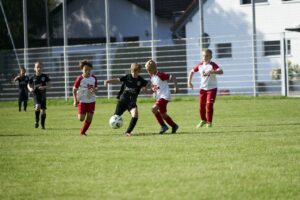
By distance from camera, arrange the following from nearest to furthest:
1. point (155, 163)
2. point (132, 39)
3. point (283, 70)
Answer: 1. point (155, 163)
2. point (283, 70)
3. point (132, 39)

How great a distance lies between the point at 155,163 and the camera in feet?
35.0

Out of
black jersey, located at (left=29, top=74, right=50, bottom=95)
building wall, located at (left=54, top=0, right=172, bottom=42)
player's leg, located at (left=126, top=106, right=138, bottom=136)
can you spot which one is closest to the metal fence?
building wall, located at (left=54, top=0, right=172, bottom=42)

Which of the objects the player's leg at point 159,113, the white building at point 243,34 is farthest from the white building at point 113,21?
the player's leg at point 159,113

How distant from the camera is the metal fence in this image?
35.0 metres

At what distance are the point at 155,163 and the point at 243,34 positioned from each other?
3405 cm

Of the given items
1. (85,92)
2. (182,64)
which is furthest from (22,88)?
(85,92)

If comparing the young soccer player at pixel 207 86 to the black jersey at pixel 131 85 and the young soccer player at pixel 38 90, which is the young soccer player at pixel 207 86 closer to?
the black jersey at pixel 131 85

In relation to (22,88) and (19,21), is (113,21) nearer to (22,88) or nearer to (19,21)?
(19,21)

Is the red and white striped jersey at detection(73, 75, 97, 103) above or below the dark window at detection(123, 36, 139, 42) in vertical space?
below

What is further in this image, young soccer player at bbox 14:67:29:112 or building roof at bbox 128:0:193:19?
building roof at bbox 128:0:193:19

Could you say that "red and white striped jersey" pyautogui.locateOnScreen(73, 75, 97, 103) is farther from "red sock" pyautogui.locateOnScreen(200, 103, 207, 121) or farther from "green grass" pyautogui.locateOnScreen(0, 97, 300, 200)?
"red sock" pyautogui.locateOnScreen(200, 103, 207, 121)

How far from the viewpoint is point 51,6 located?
63406 millimetres

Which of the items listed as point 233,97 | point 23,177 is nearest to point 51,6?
point 233,97

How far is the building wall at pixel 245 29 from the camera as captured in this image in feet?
119
